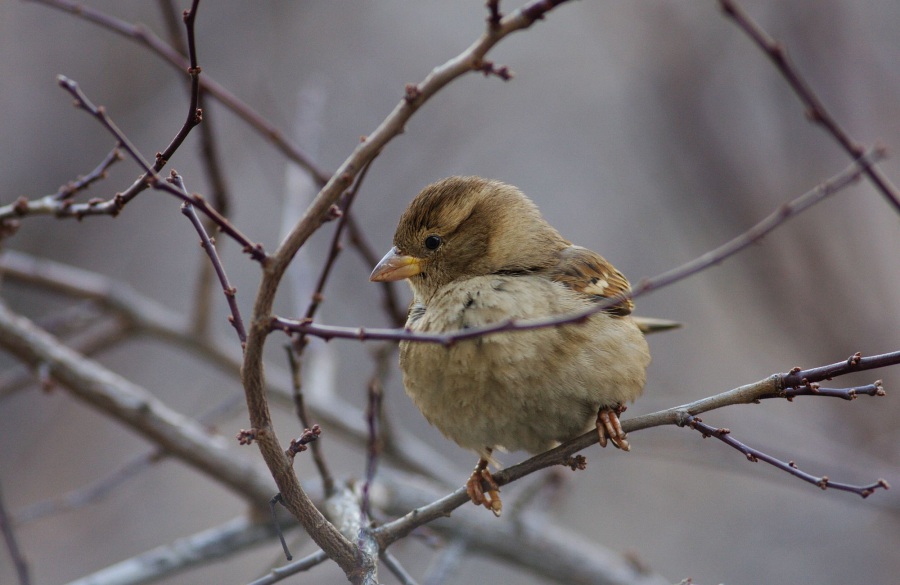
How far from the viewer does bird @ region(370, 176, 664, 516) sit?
338 cm

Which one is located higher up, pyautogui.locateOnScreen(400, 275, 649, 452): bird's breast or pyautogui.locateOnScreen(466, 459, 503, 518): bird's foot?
pyautogui.locateOnScreen(400, 275, 649, 452): bird's breast

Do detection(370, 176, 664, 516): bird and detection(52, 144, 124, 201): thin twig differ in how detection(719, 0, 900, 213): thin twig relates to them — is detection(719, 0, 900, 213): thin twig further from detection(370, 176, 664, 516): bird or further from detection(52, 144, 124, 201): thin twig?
detection(52, 144, 124, 201): thin twig

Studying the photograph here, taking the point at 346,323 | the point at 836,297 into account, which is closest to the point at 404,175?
the point at 346,323

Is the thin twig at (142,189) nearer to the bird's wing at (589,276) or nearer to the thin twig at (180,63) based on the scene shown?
the thin twig at (180,63)

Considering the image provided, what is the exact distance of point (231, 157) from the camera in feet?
28.1

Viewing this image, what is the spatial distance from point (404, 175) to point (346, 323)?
63.5 inches

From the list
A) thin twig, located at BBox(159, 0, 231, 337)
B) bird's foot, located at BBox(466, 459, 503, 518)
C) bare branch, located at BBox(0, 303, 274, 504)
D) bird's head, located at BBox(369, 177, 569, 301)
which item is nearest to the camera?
bird's foot, located at BBox(466, 459, 503, 518)

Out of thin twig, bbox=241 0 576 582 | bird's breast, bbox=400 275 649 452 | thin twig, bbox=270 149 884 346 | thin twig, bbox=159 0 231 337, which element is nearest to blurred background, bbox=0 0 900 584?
thin twig, bbox=159 0 231 337

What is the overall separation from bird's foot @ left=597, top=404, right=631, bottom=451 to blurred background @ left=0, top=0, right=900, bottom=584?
6.84 ft

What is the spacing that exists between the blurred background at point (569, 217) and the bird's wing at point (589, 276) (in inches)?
75.1

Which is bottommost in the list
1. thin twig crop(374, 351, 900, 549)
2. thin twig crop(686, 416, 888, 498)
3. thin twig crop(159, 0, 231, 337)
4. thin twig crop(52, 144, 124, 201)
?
thin twig crop(686, 416, 888, 498)

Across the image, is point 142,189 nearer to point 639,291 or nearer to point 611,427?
point 639,291

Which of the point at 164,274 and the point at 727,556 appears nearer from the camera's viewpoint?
the point at 727,556

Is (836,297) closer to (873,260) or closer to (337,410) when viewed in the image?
(873,260)
